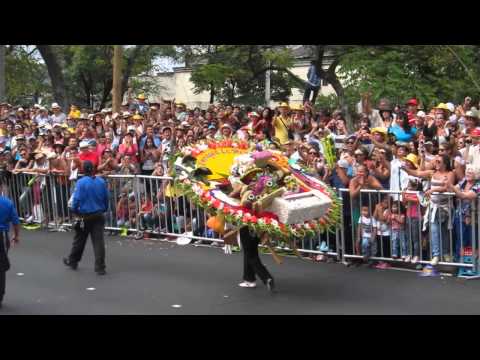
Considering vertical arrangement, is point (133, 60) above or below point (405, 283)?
above

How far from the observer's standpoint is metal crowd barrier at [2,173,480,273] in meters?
10.8

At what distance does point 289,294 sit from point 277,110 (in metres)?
6.48

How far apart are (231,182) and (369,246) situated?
2754mm

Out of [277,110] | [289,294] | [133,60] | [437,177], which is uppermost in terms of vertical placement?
[133,60]

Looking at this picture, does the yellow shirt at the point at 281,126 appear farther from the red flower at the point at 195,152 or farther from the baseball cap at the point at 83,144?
the red flower at the point at 195,152

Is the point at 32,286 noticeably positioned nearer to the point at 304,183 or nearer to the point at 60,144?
the point at 304,183

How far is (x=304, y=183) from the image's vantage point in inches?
404

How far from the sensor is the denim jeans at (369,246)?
458 inches

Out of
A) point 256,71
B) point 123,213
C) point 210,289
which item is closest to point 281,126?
point 123,213

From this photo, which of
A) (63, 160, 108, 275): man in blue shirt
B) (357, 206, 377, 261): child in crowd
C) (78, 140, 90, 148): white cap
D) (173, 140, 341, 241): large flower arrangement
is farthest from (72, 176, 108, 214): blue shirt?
(357, 206, 377, 261): child in crowd

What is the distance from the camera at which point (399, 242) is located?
37.3 feet

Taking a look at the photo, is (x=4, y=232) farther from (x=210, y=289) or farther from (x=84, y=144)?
(x=84, y=144)
